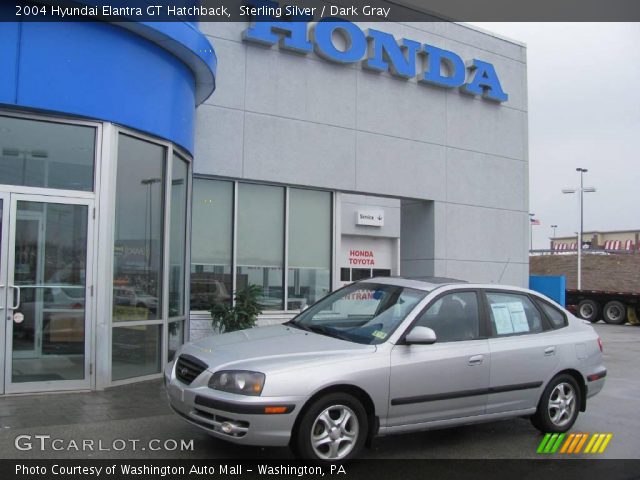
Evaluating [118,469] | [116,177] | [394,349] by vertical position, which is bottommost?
[118,469]

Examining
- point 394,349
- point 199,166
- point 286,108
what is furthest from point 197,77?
point 394,349

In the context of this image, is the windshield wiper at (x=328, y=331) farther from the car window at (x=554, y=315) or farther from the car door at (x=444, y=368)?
the car window at (x=554, y=315)

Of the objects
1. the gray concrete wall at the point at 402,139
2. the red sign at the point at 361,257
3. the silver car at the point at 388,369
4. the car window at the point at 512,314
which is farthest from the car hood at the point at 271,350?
the red sign at the point at 361,257

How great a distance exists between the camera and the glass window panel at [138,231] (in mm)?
8023

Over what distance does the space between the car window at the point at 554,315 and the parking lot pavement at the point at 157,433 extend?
1164 mm

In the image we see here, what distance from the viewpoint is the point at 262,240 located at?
1170 cm

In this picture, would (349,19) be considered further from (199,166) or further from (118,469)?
(118,469)

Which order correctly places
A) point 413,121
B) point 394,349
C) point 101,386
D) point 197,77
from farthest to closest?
point 413,121 → point 197,77 → point 101,386 → point 394,349

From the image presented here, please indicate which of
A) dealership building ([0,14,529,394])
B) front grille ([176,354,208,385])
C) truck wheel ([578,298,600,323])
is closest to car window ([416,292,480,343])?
front grille ([176,354,208,385])

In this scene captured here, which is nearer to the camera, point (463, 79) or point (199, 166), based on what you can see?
point (199, 166)

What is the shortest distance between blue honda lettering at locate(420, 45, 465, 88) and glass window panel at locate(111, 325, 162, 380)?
8291 mm

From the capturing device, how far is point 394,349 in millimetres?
5477

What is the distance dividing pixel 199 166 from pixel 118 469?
21.8 ft

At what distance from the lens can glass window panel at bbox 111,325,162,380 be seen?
311 inches
